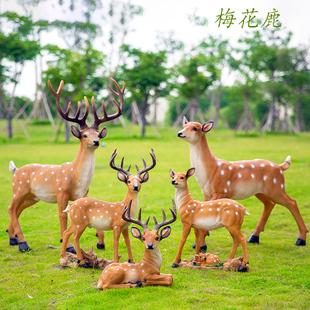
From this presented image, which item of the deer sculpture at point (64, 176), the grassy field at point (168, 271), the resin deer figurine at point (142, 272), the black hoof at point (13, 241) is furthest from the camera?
the black hoof at point (13, 241)

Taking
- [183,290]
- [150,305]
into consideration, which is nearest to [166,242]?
[183,290]

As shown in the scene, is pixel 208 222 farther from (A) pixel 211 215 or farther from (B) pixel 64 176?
(B) pixel 64 176

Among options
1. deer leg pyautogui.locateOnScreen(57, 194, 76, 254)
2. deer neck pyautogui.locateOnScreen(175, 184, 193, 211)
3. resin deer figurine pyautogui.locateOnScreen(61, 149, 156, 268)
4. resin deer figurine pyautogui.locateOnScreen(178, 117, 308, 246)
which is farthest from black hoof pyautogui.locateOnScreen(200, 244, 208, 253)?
deer leg pyautogui.locateOnScreen(57, 194, 76, 254)

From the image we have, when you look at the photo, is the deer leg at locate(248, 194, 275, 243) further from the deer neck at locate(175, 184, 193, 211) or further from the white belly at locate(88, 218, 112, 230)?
the white belly at locate(88, 218, 112, 230)

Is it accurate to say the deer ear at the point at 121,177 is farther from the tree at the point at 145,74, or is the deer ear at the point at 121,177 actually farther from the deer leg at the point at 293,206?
the tree at the point at 145,74

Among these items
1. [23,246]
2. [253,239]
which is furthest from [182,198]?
[23,246]

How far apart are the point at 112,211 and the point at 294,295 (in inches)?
105

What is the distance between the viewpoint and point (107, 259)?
6.38 m

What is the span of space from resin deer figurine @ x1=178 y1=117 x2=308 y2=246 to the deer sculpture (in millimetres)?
1392

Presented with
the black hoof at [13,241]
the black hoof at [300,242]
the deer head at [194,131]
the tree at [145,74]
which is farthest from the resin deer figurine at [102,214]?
the tree at [145,74]

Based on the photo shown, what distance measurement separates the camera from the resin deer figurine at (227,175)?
21.9ft

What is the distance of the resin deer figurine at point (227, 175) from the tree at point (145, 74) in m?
25.4

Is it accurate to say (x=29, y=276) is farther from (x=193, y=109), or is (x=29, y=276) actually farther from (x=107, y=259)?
(x=193, y=109)

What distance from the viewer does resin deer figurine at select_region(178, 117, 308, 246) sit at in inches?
262
